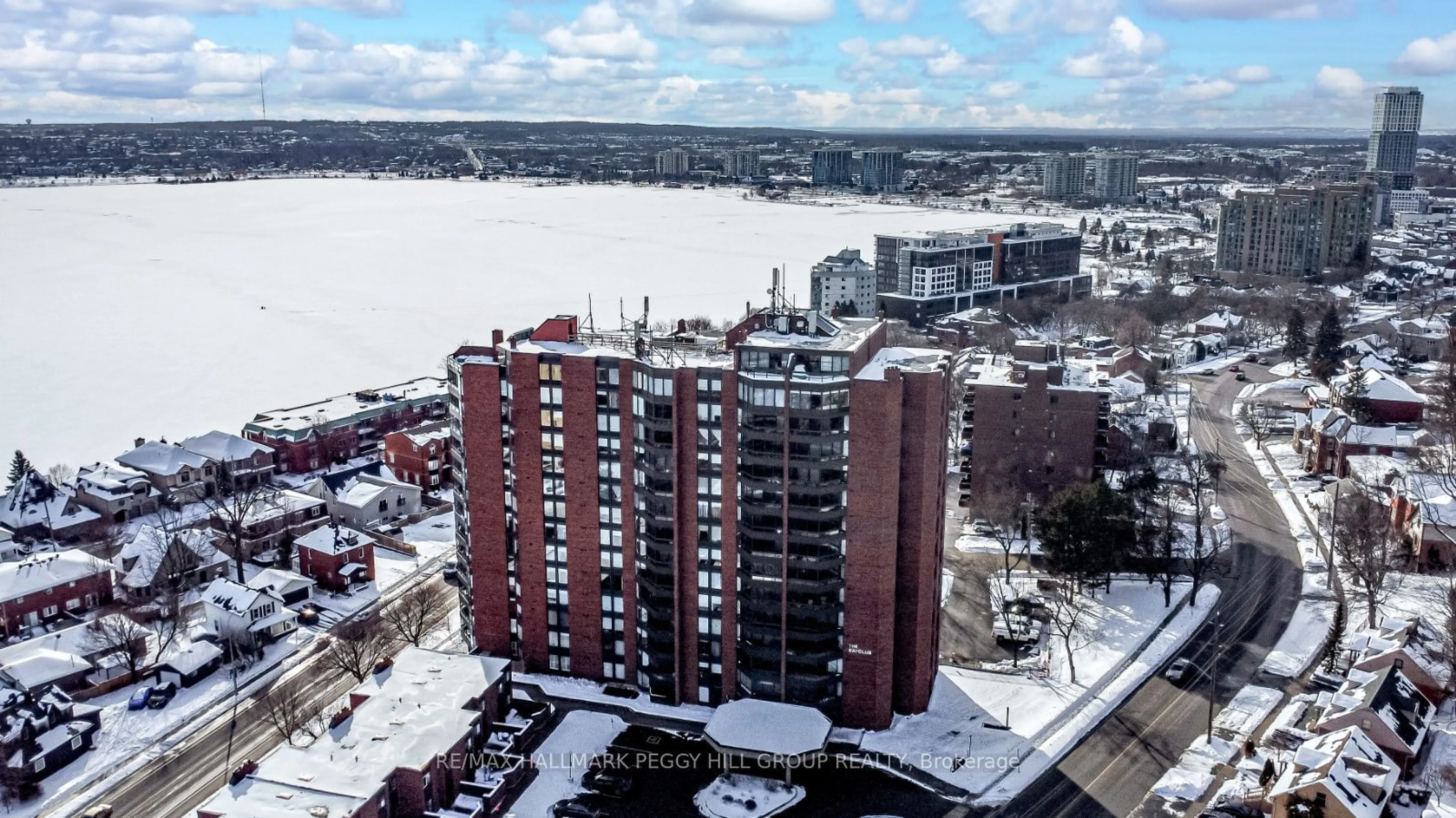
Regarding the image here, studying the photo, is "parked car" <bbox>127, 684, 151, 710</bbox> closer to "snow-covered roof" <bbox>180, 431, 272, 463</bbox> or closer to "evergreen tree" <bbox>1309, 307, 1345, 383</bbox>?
"snow-covered roof" <bbox>180, 431, 272, 463</bbox>

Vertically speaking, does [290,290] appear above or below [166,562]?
above

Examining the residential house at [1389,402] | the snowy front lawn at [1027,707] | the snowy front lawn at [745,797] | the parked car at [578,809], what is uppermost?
the residential house at [1389,402]

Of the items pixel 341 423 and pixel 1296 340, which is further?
pixel 1296 340

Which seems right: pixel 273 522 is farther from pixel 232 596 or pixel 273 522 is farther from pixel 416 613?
pixel 416 613

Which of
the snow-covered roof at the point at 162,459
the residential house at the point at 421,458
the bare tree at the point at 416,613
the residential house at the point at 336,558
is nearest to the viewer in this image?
the bare tree at the point at 416,613

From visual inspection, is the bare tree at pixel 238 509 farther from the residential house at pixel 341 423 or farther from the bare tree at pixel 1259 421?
the bare tree at pixel 1259 421

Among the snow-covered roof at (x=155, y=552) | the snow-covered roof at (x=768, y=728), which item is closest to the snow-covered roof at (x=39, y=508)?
the snow-covered roof at (x=155, y=552)

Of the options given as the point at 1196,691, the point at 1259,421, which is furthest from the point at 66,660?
the point at 1259,421

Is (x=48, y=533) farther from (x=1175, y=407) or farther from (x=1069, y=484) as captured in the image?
(x=1175, y=407)
